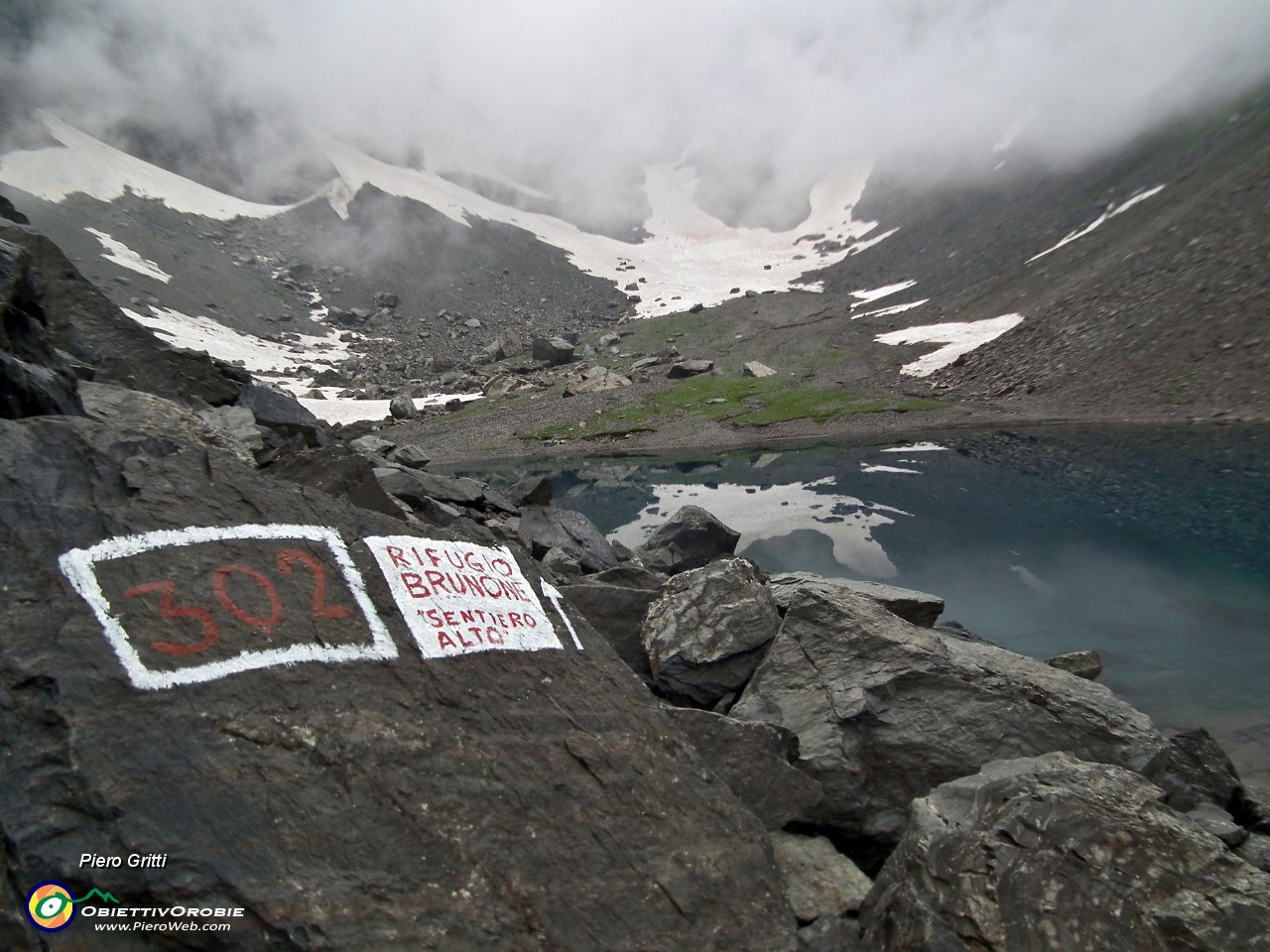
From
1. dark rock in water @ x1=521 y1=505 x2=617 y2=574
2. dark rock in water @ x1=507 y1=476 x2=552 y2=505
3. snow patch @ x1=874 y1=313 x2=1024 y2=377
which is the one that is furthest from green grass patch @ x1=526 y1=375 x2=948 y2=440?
dark rock in water @ x1=521 y1=505 x2=617 y2=574

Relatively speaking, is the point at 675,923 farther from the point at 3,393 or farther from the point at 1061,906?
the point at 3,393

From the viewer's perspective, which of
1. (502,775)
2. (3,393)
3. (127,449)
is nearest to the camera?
(502,775)

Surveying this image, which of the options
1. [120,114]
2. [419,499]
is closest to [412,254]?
[120,114]

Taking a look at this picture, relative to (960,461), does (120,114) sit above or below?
above

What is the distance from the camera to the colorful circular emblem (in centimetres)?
331

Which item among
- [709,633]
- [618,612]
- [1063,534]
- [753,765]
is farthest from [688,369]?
[753,765]

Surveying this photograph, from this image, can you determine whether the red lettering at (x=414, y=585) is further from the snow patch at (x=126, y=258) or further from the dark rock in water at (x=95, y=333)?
the snow patch at (x=126, y=258)

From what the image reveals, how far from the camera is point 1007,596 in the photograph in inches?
741

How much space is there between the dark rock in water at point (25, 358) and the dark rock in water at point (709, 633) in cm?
757

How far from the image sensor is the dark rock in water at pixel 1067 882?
4.27m

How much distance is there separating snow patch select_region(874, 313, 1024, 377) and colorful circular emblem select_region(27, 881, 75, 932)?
65.7 metres

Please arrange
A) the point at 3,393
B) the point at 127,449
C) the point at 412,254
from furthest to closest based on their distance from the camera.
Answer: the point at 412,254, the point at 3,393, the point at 127,449

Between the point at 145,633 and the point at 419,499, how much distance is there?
10.8 metres

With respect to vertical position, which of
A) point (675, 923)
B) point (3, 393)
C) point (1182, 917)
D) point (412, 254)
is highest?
point (412, 254)
